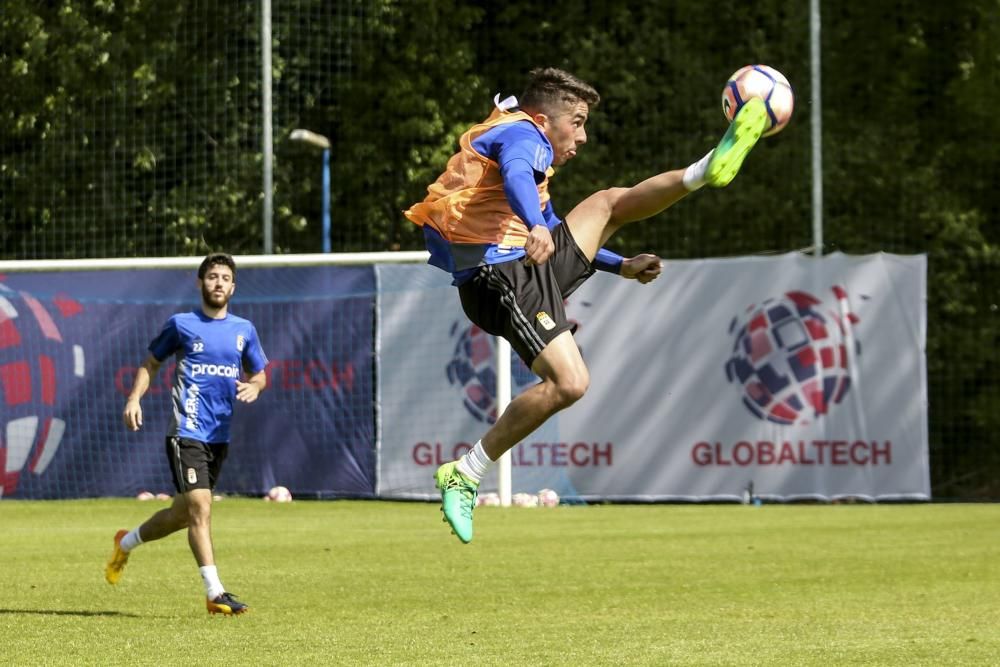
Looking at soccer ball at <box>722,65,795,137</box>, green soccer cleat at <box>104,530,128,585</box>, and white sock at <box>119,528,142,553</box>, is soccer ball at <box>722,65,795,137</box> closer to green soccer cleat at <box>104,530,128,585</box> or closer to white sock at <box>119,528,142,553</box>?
white sock at <box>119,528,142,553</box>

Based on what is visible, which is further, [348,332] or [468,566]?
[348,332]

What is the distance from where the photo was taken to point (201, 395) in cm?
1005

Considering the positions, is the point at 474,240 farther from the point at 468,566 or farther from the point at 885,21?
the point at 885,21

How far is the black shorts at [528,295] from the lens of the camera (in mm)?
7746

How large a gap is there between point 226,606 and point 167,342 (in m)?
1.72

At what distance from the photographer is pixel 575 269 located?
805 centimetres

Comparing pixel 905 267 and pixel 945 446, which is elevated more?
pixel 905 267

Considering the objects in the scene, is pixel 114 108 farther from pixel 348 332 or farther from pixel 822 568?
pixel 822 568

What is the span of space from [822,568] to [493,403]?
26.6ft

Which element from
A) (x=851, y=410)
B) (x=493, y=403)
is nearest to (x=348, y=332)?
(x=493, y=403)

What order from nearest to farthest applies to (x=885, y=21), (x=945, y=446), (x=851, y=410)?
(x=851, y=410)
(x=945, y=446)
(x=885, y=21)

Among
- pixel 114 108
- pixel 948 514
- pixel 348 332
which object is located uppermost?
pixel 114 108

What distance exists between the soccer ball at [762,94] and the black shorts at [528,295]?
939mm

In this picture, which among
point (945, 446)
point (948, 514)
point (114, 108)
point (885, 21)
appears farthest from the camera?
point (885, 21)
